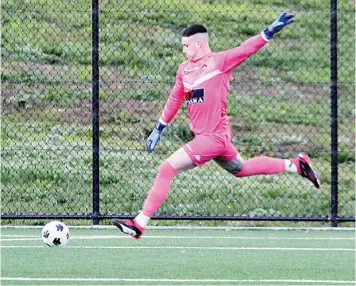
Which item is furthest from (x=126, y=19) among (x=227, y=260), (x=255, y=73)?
(x=227, y=260)

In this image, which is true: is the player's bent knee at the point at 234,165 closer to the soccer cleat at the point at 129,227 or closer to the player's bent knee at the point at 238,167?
the player's bent knee at the point at 238,167

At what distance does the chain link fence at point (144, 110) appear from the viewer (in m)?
13.7

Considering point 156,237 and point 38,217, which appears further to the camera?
point 38,217

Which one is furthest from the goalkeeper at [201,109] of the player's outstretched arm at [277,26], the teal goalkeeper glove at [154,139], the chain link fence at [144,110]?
the chain link fence at [144,110]

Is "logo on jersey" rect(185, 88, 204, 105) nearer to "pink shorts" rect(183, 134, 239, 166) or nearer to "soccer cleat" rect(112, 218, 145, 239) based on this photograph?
"pink shorts" rect(183, 134, 239, 166)

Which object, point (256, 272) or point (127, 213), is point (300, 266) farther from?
point (127, 213)

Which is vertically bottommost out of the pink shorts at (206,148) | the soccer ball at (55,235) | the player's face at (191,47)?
the soccer ball at (55,235)

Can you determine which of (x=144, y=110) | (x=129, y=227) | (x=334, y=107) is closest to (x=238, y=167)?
(x=129, y=227)

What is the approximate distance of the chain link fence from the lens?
13.7 m

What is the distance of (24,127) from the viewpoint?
14.8m

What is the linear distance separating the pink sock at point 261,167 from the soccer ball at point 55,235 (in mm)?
1638

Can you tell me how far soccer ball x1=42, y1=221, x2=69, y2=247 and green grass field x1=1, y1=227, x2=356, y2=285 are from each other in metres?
0.14

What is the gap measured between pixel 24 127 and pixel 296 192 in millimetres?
3681

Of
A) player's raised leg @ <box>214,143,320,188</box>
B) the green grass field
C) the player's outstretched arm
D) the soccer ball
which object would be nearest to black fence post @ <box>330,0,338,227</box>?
the green grass field
